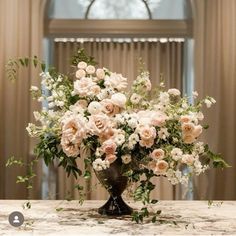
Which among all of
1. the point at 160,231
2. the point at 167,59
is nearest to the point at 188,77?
the point at 167,59

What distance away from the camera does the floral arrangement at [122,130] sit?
71.7 inches

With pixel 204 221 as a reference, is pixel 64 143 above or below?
above

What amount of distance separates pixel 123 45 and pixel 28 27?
82cm

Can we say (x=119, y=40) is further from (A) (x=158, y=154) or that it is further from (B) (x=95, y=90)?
(A) (x=158, y=154)

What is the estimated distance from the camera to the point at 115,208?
1981mm

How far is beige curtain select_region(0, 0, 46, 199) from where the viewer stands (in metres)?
4.03

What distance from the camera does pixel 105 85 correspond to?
1.98 meters

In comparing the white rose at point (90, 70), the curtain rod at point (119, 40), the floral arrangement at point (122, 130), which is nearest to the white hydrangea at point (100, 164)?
the floral arrangement at point (122, 130)

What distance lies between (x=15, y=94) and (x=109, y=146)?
237 centimetres

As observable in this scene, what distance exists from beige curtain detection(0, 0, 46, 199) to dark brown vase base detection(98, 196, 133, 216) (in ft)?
7.01

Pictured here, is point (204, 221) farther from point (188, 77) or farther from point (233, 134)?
point (188, 77)

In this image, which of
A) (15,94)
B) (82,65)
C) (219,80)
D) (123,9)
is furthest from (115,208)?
(123,9)

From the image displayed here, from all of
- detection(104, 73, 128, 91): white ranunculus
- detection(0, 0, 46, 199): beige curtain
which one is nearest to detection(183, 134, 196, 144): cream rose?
detection(104, 73, 128, 91): white ranunculus

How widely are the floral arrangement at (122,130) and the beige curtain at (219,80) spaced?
216 centimetres
